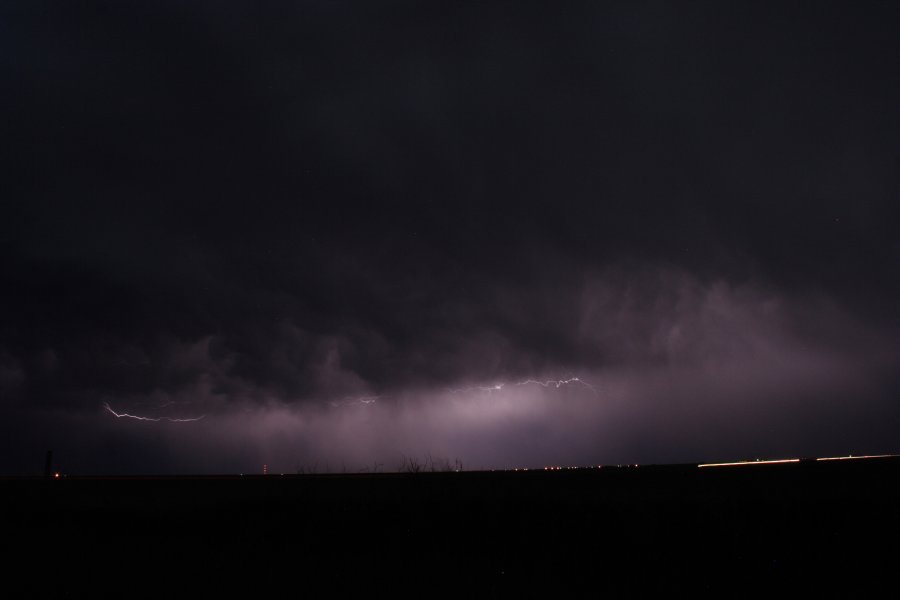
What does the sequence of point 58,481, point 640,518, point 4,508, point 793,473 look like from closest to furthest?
point 640,518
point 4,508
point 793,473
point 58,481

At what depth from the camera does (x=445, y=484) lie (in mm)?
18969

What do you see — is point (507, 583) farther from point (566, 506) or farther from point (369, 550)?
point (566, 506)

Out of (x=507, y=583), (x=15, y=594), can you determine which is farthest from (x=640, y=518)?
(x=15, y=594)

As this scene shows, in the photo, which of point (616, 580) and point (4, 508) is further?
point (4, 508)

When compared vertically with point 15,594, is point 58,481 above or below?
above

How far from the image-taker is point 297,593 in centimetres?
1022

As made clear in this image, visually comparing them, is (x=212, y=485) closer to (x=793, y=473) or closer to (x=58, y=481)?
(x=58, y=481)

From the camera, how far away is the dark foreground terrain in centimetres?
1083

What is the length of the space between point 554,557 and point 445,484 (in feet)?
23.5

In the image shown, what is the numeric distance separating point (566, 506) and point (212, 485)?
A: 1305 centimetres

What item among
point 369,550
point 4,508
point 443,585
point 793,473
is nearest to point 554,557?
point 443,585

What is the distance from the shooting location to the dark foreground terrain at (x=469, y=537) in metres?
10.8

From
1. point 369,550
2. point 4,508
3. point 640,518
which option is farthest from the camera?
point 4,508

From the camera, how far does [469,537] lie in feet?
45.2
